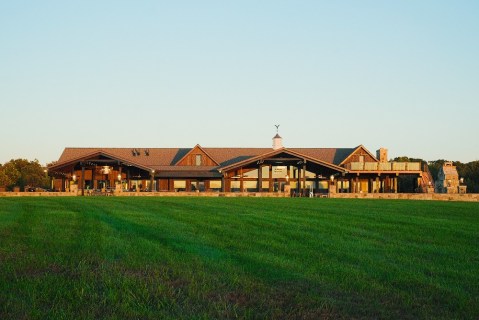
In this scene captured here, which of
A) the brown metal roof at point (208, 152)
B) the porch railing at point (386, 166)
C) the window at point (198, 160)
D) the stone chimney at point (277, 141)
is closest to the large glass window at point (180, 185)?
the brown metal roof at point (208, 152)

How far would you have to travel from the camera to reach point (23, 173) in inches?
3164

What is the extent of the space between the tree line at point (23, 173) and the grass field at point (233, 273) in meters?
67.2

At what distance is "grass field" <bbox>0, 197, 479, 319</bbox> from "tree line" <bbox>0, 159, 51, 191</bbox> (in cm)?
6717

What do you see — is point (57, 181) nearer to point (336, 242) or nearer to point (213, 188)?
point (213, 188)

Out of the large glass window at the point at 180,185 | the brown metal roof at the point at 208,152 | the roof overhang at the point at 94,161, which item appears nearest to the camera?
the roof overhang at the point at 94,161

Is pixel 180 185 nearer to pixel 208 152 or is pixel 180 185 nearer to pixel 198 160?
pixel 198 160

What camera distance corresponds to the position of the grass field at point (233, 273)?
17.6 feet

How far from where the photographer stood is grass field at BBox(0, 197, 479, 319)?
538 cm

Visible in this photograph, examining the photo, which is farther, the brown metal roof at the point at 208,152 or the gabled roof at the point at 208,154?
the brown metal roof at the point at 208,152

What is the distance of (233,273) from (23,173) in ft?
261

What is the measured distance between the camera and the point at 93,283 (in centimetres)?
620

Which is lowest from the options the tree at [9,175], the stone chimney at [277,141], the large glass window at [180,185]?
the large glass window at [180,185]

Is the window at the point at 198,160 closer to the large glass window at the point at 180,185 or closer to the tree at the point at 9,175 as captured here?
the large glass window at the point at 180,185

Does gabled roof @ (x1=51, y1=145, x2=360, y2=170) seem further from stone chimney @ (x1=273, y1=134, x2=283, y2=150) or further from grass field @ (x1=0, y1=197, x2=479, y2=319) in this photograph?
grass field @ (x1=0, y1=197, x2=479, y2=319)
